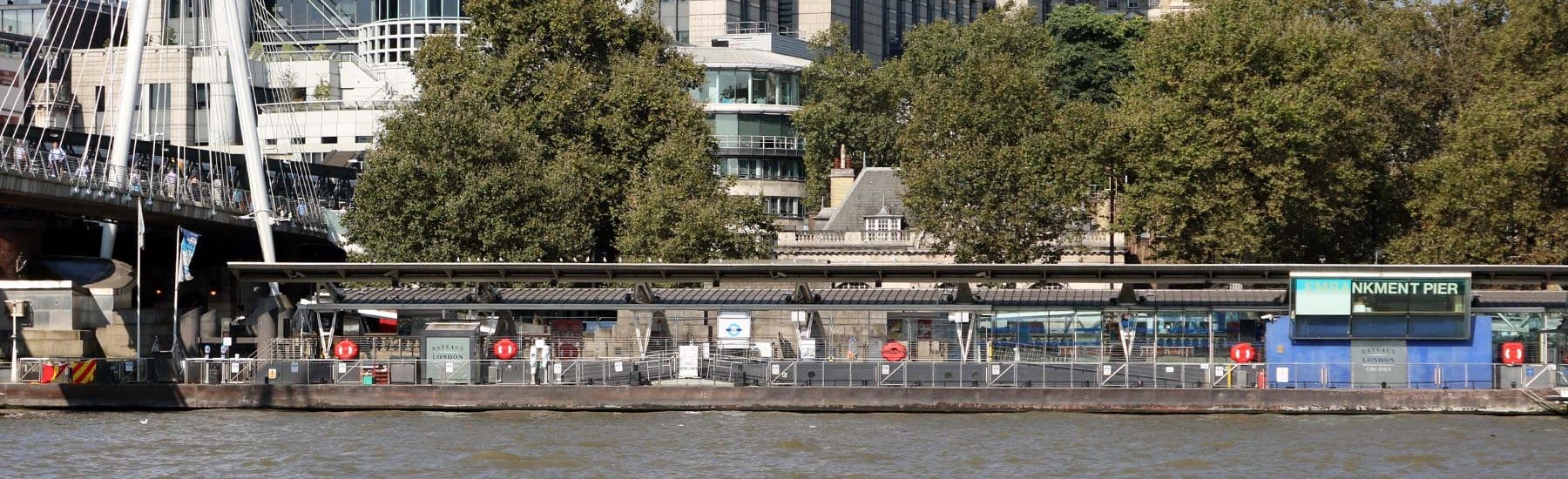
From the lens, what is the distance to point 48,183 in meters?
76.7

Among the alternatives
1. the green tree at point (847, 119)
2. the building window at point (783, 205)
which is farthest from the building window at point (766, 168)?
the green tree at point (847, 119)

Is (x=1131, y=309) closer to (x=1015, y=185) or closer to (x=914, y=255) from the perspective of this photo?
(x=1015, y=185)

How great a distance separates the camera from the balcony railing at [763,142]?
448 ft

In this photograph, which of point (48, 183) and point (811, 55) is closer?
point (48, 183)

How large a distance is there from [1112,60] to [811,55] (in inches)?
993

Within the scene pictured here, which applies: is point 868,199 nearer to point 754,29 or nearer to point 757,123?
point 757,123

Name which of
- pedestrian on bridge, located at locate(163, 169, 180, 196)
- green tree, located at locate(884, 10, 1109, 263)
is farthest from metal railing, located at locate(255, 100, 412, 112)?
green tree, located at locate(884, 10, 1109, 263)

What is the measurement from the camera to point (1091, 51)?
14300 cm

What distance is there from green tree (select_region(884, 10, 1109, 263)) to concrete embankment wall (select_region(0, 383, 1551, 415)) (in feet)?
97.2

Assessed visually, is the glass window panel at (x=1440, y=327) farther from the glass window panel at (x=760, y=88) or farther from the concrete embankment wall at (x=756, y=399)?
the glass window panel at (x=760, y=88)

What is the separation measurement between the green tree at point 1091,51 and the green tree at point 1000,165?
121 ft

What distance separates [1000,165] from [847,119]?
3731cm

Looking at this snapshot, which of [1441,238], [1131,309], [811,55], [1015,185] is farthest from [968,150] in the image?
[811,55]

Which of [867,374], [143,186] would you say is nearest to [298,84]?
[143,186]
